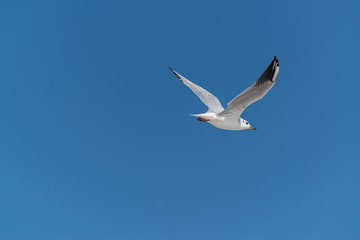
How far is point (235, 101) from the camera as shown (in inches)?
255

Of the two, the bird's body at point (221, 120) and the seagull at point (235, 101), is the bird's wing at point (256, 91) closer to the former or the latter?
the seagull at point (235, 101)

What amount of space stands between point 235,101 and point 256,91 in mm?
650

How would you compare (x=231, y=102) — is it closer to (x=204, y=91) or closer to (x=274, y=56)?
(x=274, y=56)

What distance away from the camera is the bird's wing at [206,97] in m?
8.09

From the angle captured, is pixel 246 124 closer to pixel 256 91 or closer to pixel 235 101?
pixel 235 101

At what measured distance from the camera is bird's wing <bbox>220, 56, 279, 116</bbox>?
5590mm

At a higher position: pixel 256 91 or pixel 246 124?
pixel 246 124

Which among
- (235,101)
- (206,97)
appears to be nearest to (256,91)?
(235,101)

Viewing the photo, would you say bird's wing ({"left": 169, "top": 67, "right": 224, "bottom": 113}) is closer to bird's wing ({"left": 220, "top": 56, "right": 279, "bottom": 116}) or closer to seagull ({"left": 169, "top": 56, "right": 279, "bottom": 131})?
seagull ({"left": 169, "top": 56, "right": 279, "bottom": 131})

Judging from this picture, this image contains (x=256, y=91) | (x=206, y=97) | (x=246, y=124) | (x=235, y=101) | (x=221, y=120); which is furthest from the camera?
(x=206, y=97)

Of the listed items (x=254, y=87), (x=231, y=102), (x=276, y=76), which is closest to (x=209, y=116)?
(x=231, y=102)

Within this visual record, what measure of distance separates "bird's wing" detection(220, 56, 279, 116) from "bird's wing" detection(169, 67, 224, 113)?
118cm

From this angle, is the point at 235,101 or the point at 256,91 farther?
the point at 235,101

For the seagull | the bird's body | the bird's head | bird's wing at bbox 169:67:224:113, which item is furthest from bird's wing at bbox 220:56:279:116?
bird's wing at bbox 169:67:224:113
